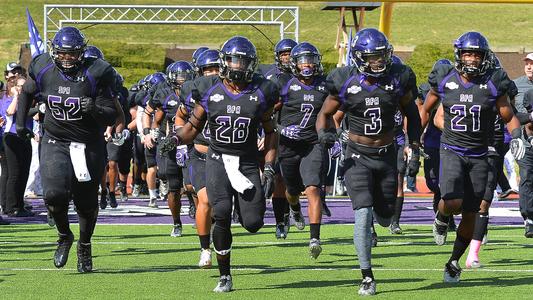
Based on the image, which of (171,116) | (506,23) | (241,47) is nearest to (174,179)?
(171,116)

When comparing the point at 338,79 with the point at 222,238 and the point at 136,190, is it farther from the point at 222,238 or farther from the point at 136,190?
the point at 136,190

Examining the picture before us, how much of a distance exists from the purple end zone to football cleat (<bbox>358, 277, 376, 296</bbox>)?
21.2 ft

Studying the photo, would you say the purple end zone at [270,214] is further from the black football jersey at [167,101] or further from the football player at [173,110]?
the black football jersey at [167,101]

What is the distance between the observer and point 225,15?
152 feet

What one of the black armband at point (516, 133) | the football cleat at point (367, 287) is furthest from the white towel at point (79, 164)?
the black armband at point (516, 133)

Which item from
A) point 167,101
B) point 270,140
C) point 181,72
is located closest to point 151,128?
point 167,101

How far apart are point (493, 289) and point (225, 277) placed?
1.94 metres

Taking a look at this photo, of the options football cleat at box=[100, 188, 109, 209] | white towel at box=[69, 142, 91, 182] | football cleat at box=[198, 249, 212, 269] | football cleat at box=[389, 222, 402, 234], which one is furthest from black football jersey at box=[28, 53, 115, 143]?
football cleat at box=[100, 188, 109, 209]

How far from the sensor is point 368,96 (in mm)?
9008

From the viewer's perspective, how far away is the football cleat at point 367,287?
8398mm

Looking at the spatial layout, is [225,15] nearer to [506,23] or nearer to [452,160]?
[506,23]

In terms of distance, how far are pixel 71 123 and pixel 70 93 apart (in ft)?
0.86

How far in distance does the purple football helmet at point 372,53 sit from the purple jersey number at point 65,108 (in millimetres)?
2273

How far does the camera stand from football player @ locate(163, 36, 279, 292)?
875 centimetres
